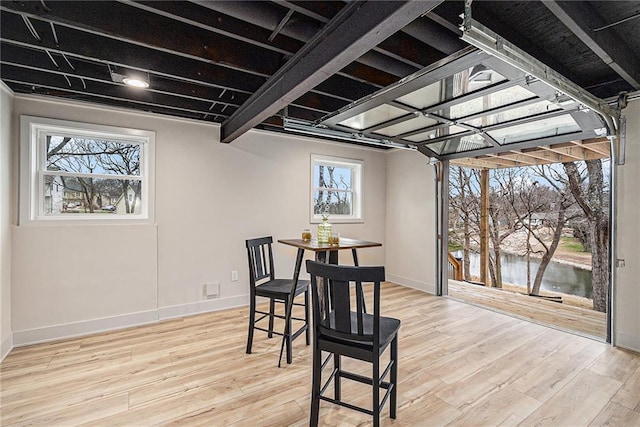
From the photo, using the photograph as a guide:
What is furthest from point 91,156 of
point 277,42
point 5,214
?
point 277,42

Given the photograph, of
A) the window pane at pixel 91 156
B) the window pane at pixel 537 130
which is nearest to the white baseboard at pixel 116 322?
the window pane at pixel 91 156

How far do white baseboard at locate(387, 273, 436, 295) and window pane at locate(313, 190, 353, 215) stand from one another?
1464 millimetres

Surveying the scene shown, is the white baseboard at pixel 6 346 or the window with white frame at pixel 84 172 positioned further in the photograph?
the window with white frame at pixel 84 172

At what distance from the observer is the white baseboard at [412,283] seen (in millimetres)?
4789

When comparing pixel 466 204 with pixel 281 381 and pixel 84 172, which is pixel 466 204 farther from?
pixel 84 172

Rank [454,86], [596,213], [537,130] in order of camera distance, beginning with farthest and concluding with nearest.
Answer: [596,213] < [537,130] < [454,86]

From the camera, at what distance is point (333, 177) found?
5074mm

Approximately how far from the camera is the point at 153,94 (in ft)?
9.98

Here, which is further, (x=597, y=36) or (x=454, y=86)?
→ (x=454, y=86)

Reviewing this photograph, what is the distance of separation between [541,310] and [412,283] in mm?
1796

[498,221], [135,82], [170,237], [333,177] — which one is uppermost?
[135,82]

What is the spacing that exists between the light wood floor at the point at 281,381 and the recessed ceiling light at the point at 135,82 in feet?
8.00

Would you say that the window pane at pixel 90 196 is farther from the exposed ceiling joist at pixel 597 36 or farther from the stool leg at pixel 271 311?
the exposed ceiling joist at pixel 597 36

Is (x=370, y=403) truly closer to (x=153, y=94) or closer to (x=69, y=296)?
(x=69, y=296)
